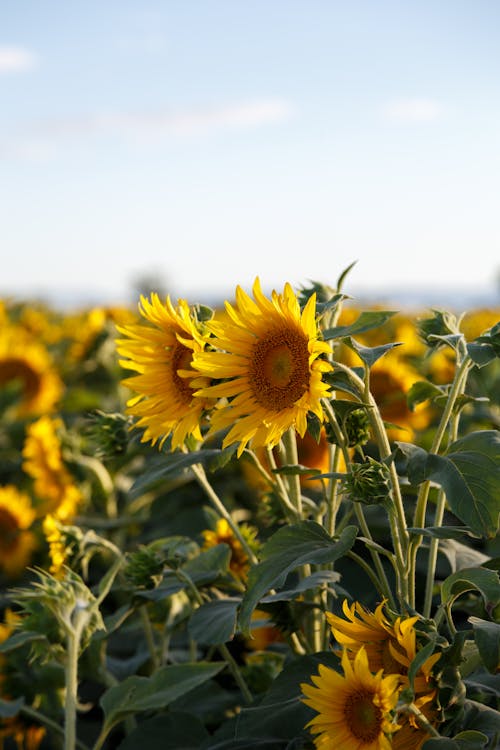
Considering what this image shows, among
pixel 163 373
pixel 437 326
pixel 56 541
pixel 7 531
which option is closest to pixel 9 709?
pixel 56 541

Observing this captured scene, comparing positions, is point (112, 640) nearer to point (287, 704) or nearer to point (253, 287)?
point (287, 704)

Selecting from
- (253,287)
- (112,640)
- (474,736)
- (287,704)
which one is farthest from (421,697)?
(112,640)

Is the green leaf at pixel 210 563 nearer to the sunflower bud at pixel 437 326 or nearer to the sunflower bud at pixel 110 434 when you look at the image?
the sunflower bud at pixel 110 434

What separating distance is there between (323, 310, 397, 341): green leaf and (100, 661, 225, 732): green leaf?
0.59 meters

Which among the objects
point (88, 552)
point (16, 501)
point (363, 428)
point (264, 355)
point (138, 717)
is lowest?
point (138, 717)

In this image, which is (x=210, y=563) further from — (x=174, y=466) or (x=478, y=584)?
(x=478, y=584)

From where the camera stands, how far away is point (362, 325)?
4.61 feet

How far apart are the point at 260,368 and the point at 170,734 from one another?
67 centimetres

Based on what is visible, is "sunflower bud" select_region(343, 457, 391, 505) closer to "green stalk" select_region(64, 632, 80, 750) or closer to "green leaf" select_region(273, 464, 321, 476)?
"green leaf" select_region(273, 464, 321, 476)

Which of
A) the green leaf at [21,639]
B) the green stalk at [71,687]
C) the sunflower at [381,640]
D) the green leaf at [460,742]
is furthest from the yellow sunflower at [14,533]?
the green leaf at [460,742]

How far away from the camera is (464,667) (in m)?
1.29

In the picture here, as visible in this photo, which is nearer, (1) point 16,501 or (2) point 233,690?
(2) point 233,690

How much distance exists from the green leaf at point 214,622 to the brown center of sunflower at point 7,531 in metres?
1.63

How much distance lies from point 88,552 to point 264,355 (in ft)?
2.11
